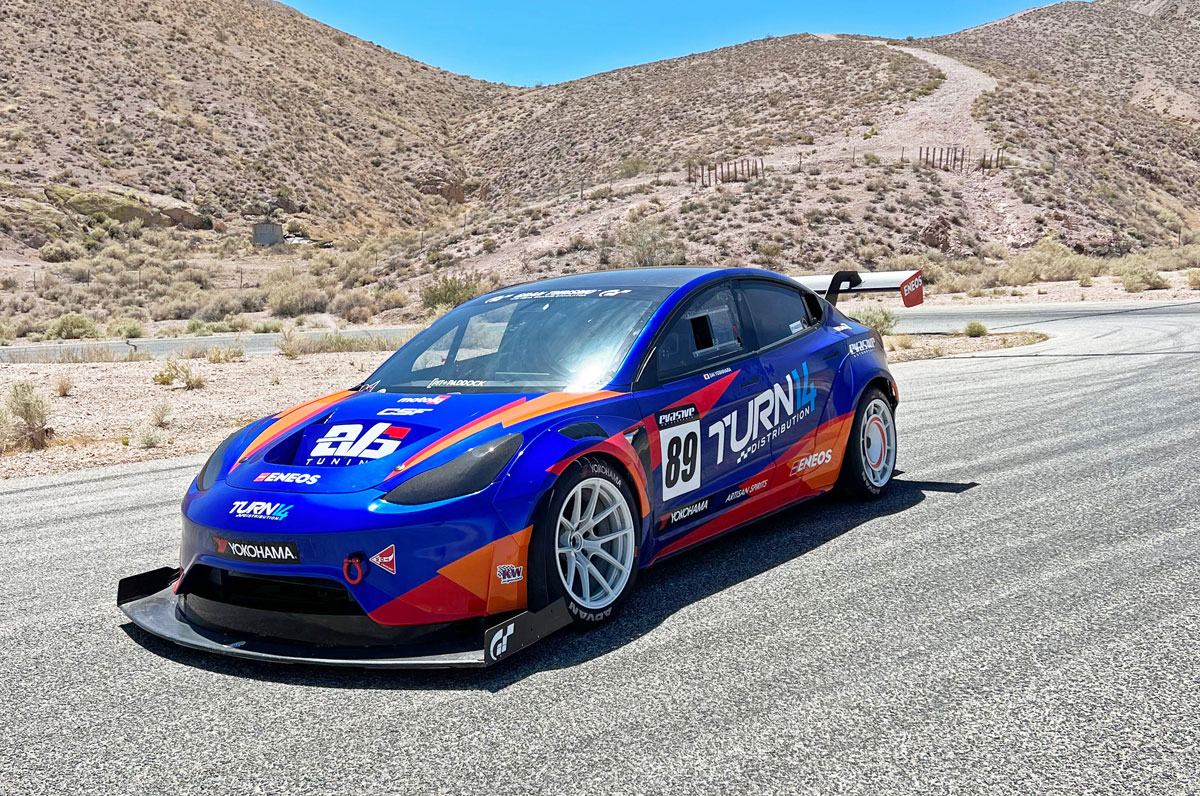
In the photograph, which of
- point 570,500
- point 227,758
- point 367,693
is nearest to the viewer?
point 227,758

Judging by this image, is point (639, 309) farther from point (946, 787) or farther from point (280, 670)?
point (946, 787)

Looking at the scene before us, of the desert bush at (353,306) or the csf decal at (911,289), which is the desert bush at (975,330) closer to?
the csf decal at (911,289)

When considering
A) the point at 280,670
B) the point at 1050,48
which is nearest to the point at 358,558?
the point at 280,670

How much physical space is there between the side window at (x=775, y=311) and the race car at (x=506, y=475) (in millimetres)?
20

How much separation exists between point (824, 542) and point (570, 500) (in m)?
1.97

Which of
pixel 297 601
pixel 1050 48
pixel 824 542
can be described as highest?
pixel 1050 48

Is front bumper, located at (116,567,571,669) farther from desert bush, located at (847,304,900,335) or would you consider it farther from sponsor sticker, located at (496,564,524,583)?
desert bush, located at (847,304,900,335)

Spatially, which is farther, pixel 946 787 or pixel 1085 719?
pixel 1085 719

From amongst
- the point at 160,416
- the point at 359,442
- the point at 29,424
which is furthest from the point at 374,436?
the point at 160,416

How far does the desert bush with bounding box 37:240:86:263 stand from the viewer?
45.1 meters

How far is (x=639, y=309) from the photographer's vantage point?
540cm

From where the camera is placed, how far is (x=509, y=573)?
4.12 metres

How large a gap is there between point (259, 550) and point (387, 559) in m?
0.54

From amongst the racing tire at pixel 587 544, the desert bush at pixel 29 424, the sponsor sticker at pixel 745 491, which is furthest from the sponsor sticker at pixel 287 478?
the desert bush at pixel 29 424
